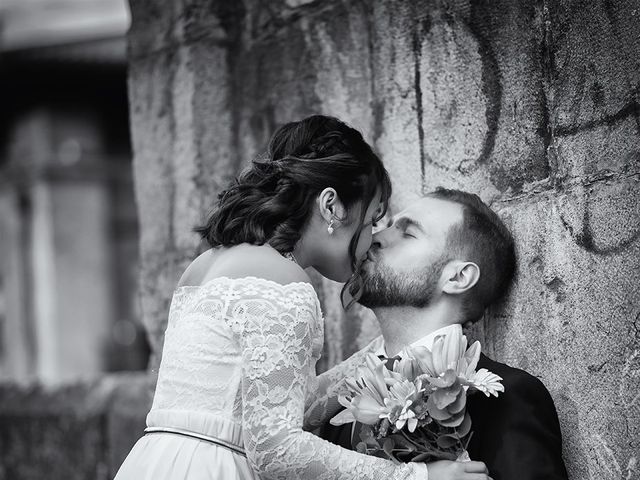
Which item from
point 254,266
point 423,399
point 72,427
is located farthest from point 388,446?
point 72,427

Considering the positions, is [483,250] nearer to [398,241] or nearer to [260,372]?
[398,241]

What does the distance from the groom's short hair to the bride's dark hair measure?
23cm

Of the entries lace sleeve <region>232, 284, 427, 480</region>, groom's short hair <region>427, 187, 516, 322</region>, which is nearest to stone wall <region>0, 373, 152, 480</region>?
groom's short hair <region>427, 187, 516, 322</region>

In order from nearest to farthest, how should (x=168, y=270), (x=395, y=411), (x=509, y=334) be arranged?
(x=395, y=411), (x=509, y=334), (x=168, y=270)

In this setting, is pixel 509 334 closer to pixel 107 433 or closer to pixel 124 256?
pixel 107 433

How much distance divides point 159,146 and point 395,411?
183 cm

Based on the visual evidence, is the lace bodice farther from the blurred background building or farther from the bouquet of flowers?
the blurred background building

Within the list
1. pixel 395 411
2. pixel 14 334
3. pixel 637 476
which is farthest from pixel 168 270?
pixel 14 334

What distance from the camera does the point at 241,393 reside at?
253 centimetres

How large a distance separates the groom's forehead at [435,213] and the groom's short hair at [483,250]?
0.02 m

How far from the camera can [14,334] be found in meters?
12.3

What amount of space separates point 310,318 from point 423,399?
1.09 feet

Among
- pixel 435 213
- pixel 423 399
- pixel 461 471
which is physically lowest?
pixel 461 471

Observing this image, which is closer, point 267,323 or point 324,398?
point 267,323
